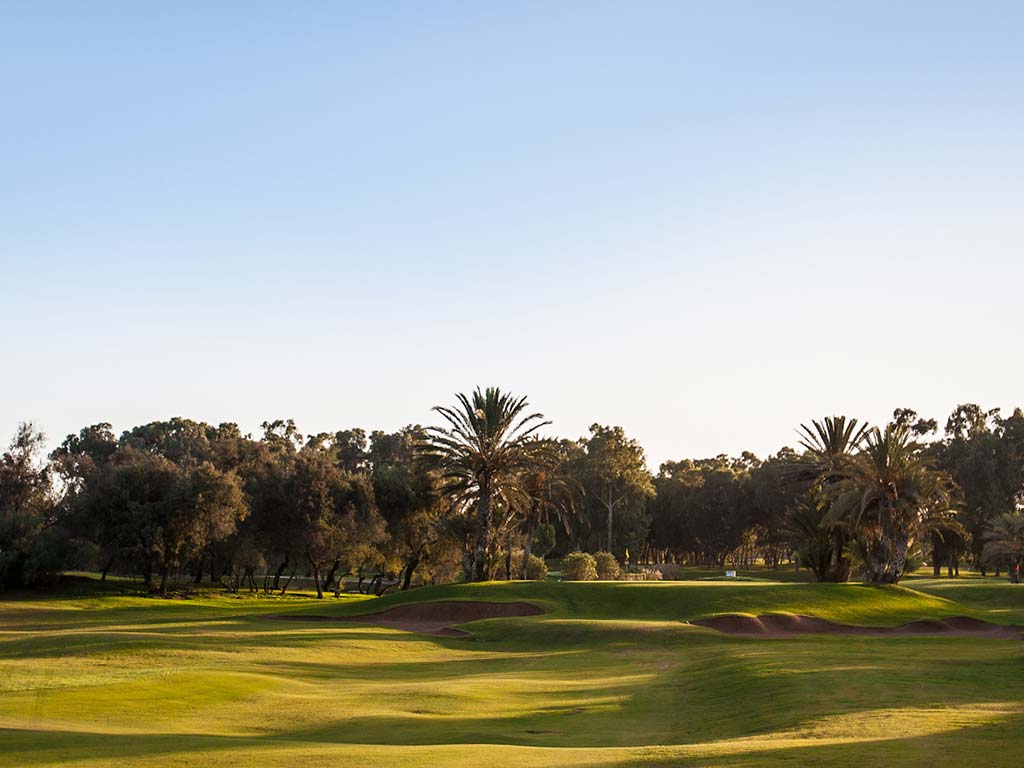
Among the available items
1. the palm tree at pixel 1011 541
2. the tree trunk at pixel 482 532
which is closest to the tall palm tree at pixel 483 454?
the tree trunk at pixel 482 532

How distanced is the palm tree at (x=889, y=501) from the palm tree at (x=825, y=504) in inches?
108

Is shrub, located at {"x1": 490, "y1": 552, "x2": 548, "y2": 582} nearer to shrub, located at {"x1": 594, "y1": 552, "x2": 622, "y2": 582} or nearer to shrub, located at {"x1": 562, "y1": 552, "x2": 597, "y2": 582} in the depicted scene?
shrub, located at {"x1": 594, "y1": 552, "x2": 622, "y2": 582}

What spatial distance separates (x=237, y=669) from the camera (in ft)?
101

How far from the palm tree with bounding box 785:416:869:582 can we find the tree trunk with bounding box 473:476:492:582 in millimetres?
20978

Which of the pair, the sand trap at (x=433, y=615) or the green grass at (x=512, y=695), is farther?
the sand trap at (x=433, y=615)

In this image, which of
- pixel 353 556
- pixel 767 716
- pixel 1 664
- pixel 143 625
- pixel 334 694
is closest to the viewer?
pixel 767 716

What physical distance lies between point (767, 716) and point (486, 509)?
50.5 metres

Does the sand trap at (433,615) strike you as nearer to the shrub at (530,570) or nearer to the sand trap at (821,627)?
the sand trap at (821,627)

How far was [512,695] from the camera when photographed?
26.6m

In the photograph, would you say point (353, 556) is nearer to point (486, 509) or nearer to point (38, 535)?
Answer: point (486, 509)

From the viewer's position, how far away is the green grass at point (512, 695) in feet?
52.0

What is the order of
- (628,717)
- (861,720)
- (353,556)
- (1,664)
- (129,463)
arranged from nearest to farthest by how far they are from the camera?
(861,720)
(628,717)
(1,664)
(129,463)
(353,556)

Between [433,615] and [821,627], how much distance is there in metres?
20.9

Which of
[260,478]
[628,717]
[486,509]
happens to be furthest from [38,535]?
[628,717]
